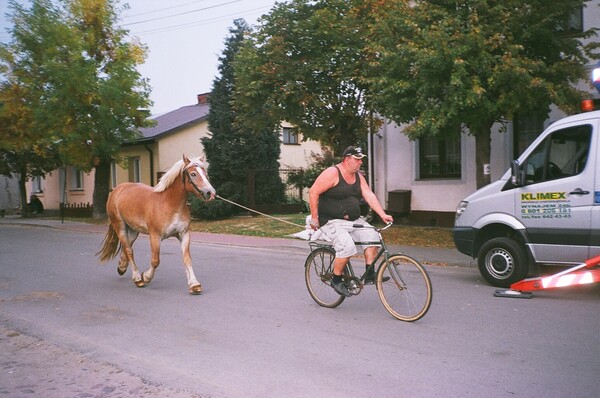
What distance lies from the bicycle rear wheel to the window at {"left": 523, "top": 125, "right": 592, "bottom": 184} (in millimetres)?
3511

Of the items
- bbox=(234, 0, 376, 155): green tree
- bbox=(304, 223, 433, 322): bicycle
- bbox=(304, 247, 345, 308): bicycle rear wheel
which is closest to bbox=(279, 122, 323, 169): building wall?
bbox=(234, 0, 376, 155): green tree

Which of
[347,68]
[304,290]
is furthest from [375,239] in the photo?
[347,68]

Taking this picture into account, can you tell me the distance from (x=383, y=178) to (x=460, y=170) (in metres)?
2.88

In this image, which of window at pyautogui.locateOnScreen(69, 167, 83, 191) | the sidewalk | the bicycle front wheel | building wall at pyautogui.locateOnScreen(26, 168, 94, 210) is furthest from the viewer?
window at pyautogui.locateOnScreen(69, 167, 83, 191)

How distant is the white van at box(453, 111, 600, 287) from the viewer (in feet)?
25.8

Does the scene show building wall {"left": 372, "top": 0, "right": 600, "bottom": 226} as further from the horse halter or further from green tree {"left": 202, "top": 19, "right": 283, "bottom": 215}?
the horse halter

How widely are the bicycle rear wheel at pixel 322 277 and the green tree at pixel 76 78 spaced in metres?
18.2

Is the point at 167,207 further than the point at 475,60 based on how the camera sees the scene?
No

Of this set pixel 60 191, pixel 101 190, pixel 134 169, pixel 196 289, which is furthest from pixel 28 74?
pixel 196 289

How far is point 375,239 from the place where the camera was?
666 cm

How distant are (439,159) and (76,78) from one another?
48.4 feet

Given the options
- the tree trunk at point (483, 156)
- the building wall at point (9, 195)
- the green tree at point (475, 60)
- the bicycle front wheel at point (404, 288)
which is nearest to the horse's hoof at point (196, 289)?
the bicycle front wheel at point (404, 288)

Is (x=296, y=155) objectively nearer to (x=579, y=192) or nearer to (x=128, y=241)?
(x=128, y=241)

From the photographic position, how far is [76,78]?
23.0m
